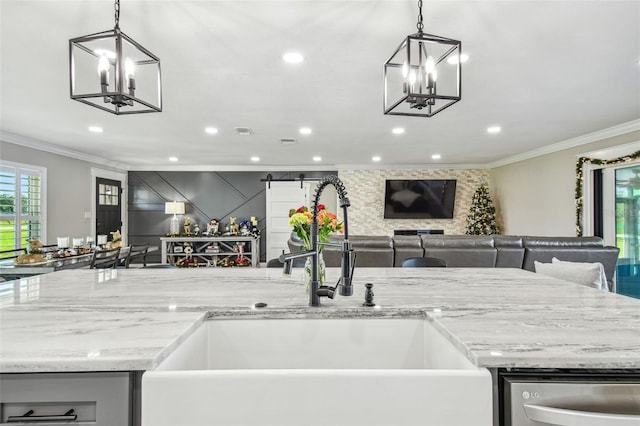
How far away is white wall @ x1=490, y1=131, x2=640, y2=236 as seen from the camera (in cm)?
556

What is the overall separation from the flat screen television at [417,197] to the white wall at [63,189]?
20.7 ft

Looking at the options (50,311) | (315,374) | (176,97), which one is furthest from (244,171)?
(315,374)

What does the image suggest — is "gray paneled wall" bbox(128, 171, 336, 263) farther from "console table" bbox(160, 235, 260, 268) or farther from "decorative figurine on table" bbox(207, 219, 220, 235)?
"console table" bbox(160, 235, 260, 268)

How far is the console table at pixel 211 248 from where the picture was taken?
25.4 ft

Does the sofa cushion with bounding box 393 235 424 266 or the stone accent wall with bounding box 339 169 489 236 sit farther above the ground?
the stone accent wall with bounding box 339 169 489 236

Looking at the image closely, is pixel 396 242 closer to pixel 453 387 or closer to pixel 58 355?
pixel 453 387

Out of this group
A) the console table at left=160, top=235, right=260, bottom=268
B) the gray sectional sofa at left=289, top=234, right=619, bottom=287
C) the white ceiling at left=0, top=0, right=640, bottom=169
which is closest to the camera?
the white ceiling at left=0, top=0, right=640, bottom=169

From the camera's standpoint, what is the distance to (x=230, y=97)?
352 cm

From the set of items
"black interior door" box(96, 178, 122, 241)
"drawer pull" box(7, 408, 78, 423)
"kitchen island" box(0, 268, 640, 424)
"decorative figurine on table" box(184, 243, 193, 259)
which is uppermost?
"black interior door" box(96, 178, 122, 241)

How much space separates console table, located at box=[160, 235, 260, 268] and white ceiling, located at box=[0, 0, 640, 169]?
2.78 metres

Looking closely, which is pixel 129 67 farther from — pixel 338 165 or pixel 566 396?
pixel 338 165

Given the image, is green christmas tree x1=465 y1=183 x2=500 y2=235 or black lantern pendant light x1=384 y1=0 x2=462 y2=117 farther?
green christmas tree x1=465 y1=183 x2=500 y2=235

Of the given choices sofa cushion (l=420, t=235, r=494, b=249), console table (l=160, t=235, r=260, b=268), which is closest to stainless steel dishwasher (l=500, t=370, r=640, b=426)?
sofa cushion (l=420, t=235, r=494, b=249)

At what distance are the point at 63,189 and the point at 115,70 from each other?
5.86 meters
